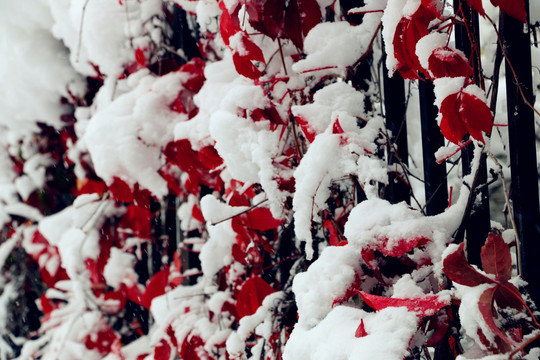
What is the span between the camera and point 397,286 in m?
0.86

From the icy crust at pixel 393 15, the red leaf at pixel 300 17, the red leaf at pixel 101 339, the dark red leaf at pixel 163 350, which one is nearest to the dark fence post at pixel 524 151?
the icy crust at pixel 393 15

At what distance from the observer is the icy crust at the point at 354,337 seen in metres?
0.71

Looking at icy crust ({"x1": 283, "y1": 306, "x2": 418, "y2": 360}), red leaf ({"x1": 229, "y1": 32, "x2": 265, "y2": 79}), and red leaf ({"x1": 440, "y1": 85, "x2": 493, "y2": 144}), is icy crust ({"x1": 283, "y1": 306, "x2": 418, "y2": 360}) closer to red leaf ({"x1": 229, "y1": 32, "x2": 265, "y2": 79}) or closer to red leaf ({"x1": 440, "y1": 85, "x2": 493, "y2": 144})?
red leaf ({"x1": 440, "y1": 85, "x2": 493, "y2": 144})

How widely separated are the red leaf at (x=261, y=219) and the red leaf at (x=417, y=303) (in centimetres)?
58

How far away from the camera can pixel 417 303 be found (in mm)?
760

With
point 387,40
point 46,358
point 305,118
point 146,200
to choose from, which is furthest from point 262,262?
point 46,358

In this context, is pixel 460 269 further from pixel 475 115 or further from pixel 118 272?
pixel 118 272

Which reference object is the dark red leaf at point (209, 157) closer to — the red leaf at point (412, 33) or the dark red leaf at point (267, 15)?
the dark red leaf at point (267, 15)

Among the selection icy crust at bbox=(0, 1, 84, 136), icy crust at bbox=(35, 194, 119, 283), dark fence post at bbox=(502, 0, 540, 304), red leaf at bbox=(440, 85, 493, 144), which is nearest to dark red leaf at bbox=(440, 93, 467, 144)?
red leaf at bbox=(440, 85, 493, 144)

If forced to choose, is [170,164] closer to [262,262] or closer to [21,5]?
[262,262]

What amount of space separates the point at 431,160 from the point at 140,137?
90 centimetres

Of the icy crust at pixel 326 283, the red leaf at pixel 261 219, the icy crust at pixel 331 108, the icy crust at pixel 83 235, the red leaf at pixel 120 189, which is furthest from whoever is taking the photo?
the icy crust at pixel 83 235

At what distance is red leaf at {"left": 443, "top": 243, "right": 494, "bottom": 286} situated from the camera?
0.70m

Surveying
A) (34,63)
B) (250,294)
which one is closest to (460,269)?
(250,294)
